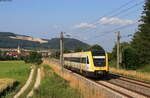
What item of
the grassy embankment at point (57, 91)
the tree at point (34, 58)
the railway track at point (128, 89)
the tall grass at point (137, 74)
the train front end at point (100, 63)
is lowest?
the grassy embankment at point (57, 91)

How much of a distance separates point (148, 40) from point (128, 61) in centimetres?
689

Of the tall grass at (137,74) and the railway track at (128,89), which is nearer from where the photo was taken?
the railway track at (128,89)

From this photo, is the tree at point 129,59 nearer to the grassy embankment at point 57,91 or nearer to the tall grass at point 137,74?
the tall grass at point 137,74

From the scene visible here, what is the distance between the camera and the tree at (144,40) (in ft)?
178

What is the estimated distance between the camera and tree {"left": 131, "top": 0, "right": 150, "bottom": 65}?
54406mm

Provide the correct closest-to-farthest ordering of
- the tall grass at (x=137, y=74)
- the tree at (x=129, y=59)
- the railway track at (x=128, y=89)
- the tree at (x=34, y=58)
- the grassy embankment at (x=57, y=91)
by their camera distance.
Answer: the railway track at (x=128, y=89) → the grassy embankment at (x=57, y=91) → the tall grass at (x=137, y=74) → the tree at (x=129, y=59) → the tree at (x=34, y=58)

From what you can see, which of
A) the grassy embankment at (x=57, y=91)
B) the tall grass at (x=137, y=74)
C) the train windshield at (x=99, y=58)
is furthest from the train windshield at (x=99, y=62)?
the tall grass at (x=137, y=74)

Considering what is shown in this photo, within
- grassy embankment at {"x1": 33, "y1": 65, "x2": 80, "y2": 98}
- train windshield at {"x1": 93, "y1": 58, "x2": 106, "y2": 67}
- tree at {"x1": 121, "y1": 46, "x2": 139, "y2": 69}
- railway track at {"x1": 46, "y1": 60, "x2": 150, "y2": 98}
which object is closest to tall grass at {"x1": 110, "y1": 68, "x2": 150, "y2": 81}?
train windshield at {"x1": 93, "y1": 58, "x2": 106, "y2": 67}

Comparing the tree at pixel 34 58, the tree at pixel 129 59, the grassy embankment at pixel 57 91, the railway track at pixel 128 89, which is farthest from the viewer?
the tree at pixel 34 58

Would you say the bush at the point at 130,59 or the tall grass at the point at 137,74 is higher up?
the bush at the point at 130,59

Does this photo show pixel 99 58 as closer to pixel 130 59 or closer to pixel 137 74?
pixel 137 74

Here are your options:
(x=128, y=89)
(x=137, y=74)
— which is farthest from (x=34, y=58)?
(x=128, y=89)

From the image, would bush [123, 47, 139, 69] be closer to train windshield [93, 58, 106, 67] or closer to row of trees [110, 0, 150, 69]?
row of trees [110, 0, 150, 69]

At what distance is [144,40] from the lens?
2216 inches
